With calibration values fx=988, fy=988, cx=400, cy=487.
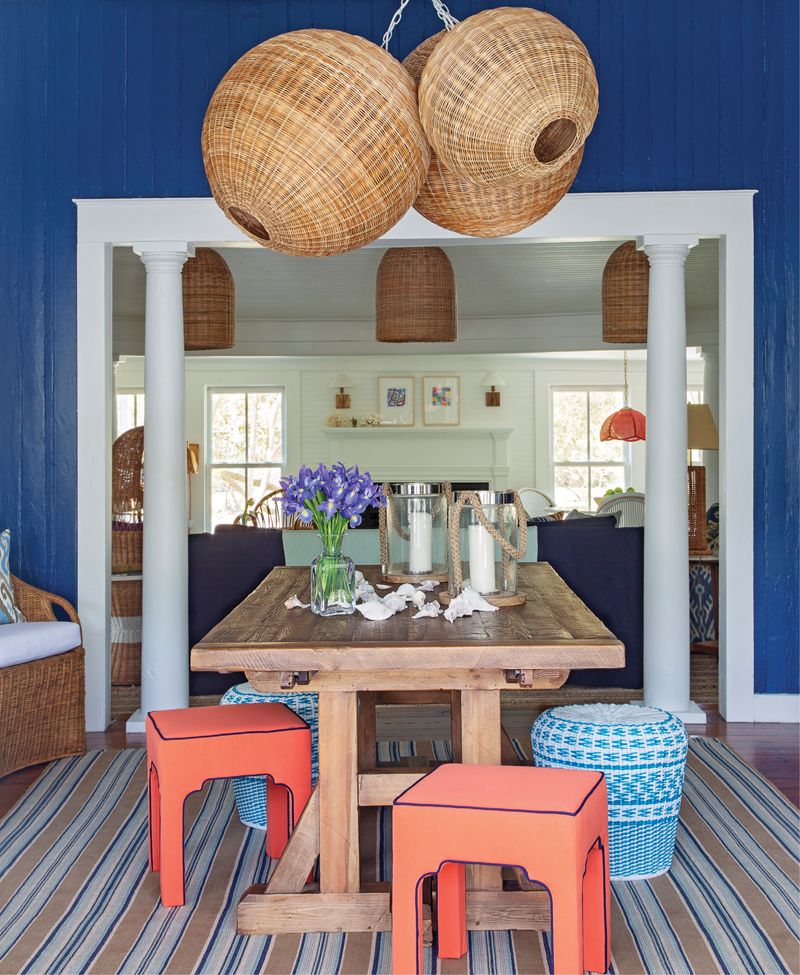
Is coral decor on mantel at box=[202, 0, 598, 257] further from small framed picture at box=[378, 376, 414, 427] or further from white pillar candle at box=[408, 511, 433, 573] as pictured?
small framed picture at box=[378, 376, 414, 427]

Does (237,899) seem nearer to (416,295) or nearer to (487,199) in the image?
(487,199)

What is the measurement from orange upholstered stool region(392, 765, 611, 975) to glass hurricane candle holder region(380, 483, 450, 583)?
961 millimetres

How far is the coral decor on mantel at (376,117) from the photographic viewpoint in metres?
1.46

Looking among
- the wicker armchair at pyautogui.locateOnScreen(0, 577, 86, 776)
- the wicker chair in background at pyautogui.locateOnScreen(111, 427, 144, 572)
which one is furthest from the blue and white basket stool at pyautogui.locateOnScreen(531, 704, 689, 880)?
the wicker chair in background at pyautogui.locateOnScreen(111, 427, 144, 572)

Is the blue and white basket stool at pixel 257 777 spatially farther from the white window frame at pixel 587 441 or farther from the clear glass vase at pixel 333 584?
the white window frame at pixel 587 441

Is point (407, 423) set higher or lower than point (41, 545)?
higher

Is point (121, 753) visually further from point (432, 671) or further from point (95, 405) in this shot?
point (432, 671)

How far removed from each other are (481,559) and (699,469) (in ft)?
14.1

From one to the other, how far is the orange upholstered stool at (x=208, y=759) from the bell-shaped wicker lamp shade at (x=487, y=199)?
1.50 meters

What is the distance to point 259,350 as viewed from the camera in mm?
10172

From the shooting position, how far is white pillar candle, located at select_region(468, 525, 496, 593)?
2.73 m

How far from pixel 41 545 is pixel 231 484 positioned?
7.21 metres

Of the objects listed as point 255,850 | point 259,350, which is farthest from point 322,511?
point 259,350

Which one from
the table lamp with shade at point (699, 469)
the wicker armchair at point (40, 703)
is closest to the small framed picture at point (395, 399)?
the table lamp with shade at point (699, 469)
